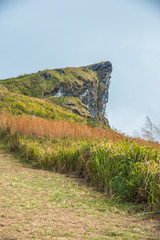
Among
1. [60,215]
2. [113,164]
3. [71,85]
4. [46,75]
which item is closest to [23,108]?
[113,164]

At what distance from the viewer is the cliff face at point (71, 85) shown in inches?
1000

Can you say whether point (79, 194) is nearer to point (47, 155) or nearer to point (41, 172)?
point (41, 172)

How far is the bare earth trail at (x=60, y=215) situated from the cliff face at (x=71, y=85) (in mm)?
19690

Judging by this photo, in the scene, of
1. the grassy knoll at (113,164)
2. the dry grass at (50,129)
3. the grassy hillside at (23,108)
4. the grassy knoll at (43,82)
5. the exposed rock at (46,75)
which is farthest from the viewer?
the exposed rock at (46,75)

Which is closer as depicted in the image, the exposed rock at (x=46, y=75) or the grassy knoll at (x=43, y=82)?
the grassy knoll at (x=43, y=82)

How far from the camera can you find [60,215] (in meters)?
2.45

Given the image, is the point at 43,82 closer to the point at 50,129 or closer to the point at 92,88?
the point at 92,88

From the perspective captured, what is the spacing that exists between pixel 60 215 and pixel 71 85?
30.1 metres

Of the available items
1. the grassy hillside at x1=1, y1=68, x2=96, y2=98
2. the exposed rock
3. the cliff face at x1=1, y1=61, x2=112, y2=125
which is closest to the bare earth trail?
the cliff face at x1=1, y1=61, x2=112, y2=125

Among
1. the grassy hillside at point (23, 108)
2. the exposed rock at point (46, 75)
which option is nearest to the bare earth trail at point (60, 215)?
the grassy hillside at point (23, 108)

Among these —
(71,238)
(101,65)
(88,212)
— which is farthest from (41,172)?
(101,65)

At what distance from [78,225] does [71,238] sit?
342 mm

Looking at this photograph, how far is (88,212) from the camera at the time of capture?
2639 millimetres

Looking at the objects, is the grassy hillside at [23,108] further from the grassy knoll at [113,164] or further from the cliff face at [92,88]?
the cliff face at [92,88]
